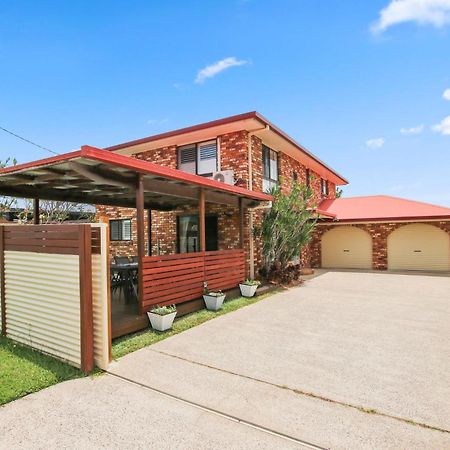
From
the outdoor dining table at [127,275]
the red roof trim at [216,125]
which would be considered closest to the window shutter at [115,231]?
the red roof trim at [216,125]

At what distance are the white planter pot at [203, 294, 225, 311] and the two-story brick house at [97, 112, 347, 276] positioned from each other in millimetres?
3269

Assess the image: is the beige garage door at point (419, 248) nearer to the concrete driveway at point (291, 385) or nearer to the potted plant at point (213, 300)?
the concrete driveway at point (291, 385)

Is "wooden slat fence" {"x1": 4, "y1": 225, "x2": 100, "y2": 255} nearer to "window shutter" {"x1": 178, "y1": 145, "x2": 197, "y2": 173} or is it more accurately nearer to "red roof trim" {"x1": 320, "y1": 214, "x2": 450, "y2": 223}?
"window shutter" {"x1": 178, "y1": 145, "x2": 197, "y2": 173}

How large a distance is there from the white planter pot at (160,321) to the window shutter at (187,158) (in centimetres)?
666

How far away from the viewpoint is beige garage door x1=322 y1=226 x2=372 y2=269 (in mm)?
15469

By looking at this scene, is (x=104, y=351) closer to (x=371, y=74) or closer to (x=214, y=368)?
(x=214, y=368)

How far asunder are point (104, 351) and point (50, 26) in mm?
12254

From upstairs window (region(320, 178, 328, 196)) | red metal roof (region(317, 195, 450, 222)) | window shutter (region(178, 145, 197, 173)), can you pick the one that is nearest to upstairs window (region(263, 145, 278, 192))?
red metal roof (region(317, 195, 450, 222))

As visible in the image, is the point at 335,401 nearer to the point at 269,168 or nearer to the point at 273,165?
the point at 269,168

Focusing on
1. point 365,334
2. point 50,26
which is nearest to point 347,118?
point 365,334

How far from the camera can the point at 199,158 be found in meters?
11.2

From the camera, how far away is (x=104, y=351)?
399 centimetres

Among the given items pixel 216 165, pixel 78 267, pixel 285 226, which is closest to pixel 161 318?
pixel 78 267

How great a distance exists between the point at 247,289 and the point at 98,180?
16.4ft
